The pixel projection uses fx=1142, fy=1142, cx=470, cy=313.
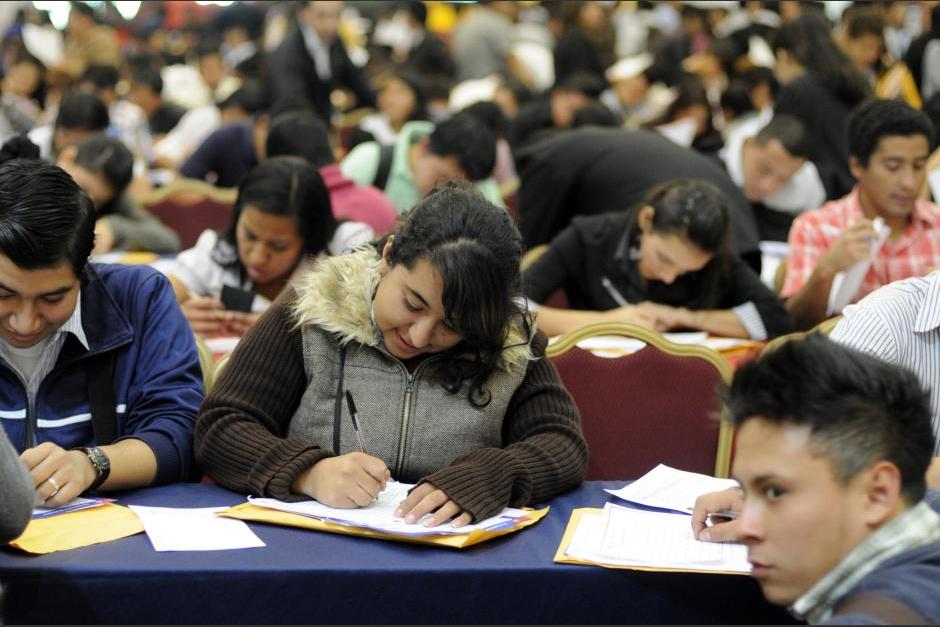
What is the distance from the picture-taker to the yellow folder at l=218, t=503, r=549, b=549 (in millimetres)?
1865

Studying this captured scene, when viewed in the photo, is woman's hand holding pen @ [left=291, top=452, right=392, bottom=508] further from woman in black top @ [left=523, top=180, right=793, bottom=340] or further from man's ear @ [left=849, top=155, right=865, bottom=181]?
man's ear @ [left=849, top=155, right=865, bottom=181]

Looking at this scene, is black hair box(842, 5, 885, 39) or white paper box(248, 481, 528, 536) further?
black hair box(842, 5, 885, 39)

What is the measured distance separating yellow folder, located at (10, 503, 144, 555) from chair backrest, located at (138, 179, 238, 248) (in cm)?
401

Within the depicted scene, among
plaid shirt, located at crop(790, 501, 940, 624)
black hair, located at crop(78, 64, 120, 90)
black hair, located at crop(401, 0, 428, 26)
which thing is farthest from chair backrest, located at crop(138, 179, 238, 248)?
black hair, located at crop(401, 0, 428, 26)

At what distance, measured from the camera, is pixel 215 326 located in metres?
3.43

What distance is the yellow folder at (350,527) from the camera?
187 cm

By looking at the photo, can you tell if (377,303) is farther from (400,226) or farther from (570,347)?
(570,347)

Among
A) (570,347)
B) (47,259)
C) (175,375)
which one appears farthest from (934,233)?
(47,259)

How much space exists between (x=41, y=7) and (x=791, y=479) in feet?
42.9

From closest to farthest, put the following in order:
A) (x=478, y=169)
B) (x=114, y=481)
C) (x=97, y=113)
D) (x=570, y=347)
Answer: (x=114, y=481)
(x=570, y=347)
(x=478, y=169)
(x=97, y=113)

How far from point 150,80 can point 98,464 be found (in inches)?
298

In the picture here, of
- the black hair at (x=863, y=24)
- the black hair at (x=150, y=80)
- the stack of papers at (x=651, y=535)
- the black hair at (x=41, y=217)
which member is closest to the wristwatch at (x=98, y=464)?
the black hair at (x=41, y=217)

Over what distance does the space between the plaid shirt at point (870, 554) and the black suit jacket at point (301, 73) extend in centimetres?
641

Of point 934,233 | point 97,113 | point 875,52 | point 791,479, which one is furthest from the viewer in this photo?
point 875,52
